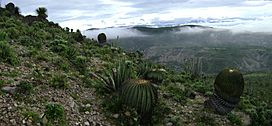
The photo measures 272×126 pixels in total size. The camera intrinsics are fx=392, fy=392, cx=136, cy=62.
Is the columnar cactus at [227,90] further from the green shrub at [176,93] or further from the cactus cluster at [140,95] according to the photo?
the cactus cluster at [140,95]

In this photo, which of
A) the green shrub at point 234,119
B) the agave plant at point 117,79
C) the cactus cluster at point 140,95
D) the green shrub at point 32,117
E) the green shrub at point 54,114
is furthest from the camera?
the green shrub at point 234,119

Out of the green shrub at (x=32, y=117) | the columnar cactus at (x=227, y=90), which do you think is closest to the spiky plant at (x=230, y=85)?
the columnar cactus at (x=227, y=90)

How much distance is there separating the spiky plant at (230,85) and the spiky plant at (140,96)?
11.4 feet

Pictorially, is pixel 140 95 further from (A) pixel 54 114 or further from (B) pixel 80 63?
(B) pixel 80 63

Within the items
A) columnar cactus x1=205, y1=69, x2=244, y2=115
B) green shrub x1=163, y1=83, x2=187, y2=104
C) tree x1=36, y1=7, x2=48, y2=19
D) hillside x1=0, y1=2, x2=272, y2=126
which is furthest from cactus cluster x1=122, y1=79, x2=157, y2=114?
tree x1=36, y1=7, x2=48, y2=19

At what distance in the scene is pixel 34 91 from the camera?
497 inches

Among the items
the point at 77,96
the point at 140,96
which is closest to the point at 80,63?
the point at 77,96

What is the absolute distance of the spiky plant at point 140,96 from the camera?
12742mm

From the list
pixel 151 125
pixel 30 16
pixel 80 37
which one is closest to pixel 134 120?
pixel 151 125

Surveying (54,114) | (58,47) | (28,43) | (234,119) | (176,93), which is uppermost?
(28,43)

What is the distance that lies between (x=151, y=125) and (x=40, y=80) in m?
4.16

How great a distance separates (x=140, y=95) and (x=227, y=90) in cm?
414

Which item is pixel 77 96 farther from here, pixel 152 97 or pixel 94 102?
pixel 152 97

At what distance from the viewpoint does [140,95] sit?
12727 millimetres
